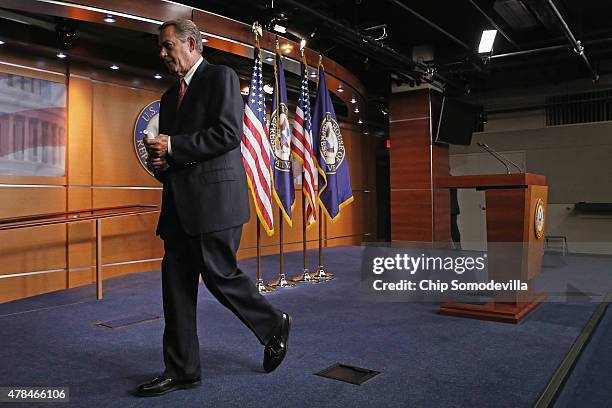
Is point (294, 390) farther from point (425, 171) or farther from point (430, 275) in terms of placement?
point (425, 171)

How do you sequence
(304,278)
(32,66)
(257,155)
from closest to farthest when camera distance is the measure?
(257,155)
(32,66)
(304,278)

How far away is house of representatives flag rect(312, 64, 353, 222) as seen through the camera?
505 cm

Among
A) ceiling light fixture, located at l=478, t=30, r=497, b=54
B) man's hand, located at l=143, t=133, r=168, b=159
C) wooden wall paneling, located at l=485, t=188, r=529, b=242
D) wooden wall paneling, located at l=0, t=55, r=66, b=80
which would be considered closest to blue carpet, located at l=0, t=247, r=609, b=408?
wooden wall paneling, located at l=485, t=188, r=529, b=242

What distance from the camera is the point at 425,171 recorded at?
8.86 metres

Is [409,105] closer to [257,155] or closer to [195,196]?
[257,155]

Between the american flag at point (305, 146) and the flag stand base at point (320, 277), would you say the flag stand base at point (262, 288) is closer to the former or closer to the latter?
the flag stand base at point (320, 277)

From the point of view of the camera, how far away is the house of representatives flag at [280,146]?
464 centimetres

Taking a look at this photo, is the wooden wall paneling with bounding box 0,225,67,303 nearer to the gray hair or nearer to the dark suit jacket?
the dark suit jacket

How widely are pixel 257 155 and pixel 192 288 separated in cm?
222

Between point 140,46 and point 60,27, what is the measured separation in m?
1.19

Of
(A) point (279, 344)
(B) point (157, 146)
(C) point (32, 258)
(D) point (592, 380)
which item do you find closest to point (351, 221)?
(C) point (32, 258)

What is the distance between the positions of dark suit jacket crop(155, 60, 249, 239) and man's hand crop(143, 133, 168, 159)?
1.7 inches

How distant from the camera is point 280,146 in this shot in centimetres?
468

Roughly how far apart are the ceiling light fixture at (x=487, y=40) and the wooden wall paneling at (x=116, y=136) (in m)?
4.43
